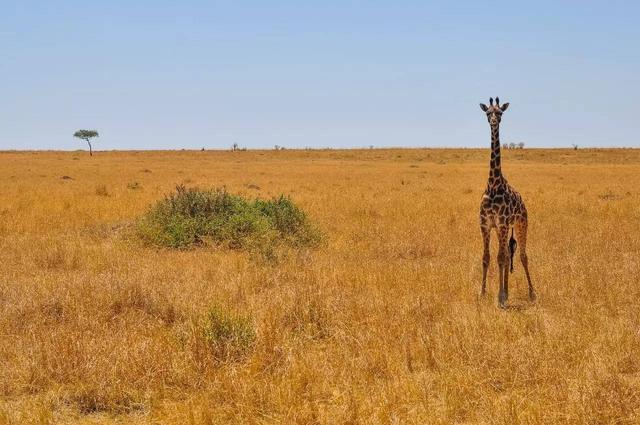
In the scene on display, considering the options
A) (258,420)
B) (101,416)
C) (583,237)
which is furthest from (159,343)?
(583,237)

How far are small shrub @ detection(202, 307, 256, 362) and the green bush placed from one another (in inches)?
211

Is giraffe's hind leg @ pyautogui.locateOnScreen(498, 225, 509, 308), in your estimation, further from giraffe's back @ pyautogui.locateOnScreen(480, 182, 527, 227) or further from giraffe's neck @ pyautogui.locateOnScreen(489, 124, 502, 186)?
giraffe's neck @ pyautogui.locateOnScreen(489, 124, 502, 186)

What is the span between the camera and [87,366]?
576 cm

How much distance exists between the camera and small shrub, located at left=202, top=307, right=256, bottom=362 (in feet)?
20.7

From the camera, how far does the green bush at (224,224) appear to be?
44.2ft

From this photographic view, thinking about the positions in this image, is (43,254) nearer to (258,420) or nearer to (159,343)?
(159,343)

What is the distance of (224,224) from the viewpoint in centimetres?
1423

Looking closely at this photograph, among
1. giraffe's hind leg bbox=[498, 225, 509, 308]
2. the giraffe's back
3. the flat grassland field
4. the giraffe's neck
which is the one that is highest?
the giraffe's neck

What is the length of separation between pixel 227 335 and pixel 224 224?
782 centimetres

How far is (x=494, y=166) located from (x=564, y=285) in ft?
6.69

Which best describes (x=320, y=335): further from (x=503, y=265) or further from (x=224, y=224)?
(x=224, y=224)

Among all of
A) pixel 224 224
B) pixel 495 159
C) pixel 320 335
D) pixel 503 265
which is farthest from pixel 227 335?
pixel 224 224

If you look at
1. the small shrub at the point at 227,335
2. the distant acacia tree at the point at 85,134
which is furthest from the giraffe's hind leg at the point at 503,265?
the distant acacia tree at the point at 85,134

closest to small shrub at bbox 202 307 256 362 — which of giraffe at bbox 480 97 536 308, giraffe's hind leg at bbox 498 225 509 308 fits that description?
giraffe's hind leg at bbox 498 225 509 308
